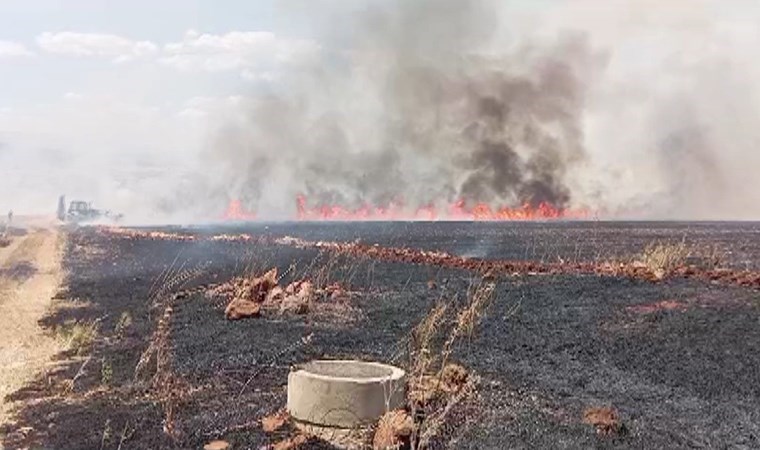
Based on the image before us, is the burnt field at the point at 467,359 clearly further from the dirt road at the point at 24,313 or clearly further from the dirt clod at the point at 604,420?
the dirt road at the point at 24,313

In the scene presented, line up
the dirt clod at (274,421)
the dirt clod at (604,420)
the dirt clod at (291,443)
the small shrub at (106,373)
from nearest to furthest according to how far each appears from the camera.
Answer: the dirt clod at (291,443) → the dirt clod at (604,420) → the dirt clod at (274,421) → the small shrub at (106,373)

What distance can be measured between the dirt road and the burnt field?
0.52 m

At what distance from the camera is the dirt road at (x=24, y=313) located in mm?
17362

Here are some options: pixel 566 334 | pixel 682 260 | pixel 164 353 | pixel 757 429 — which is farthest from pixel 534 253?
pixel 757 429

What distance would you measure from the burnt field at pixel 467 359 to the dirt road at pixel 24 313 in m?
0.52

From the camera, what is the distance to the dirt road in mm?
17362

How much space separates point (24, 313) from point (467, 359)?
55.3 feet

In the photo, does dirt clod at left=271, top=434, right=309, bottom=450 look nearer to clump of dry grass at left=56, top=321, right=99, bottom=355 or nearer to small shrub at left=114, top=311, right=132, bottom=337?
clump of dry grass at left=56, top=321, right=99, bottom=355

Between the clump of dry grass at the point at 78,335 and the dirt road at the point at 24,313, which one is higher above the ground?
the clump of dry grass at the point at 78,335

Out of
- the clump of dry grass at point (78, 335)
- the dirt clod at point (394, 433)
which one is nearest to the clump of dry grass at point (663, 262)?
the clump of dry grass at point (78, 335)

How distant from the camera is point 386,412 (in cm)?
1134

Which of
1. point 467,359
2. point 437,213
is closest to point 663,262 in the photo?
point 467,359

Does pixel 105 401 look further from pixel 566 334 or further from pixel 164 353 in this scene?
pixel 566 334

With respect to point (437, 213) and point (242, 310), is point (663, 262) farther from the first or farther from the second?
point (437, 213)
